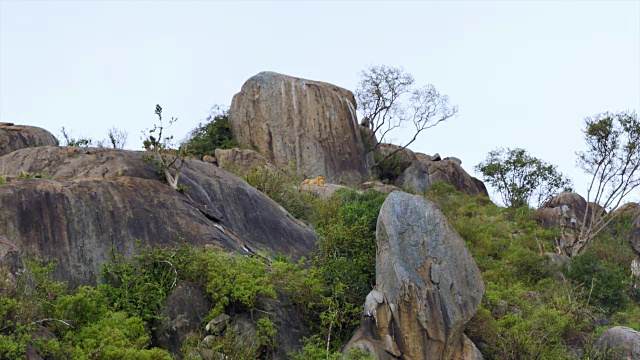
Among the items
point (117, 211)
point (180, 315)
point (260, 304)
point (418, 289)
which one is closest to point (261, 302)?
point (260, 304)

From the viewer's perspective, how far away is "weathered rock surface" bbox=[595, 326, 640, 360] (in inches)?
717

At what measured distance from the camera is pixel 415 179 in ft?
130

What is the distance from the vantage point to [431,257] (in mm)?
16938

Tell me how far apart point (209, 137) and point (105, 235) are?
66.5 feet

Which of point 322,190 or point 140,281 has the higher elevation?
point 322,190

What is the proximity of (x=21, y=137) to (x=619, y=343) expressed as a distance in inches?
723

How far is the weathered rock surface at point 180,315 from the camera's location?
15.7 metres

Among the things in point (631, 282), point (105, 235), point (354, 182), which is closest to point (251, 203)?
point (105, 235)

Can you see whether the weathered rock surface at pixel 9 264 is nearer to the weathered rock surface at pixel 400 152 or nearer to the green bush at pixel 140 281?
the green bush at pixel 140 281

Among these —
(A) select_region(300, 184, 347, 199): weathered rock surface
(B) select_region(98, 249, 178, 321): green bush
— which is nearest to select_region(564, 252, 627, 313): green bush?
(A) select_region(300, 184, 347, 199): weathered rock surface

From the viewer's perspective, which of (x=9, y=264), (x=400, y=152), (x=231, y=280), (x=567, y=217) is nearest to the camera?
(x=9, y=264)

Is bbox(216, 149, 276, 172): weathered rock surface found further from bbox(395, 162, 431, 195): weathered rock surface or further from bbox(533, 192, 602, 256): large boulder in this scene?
bbox(533, 192, 602, 256): large boulder

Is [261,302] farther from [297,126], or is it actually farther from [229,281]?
[297,126]

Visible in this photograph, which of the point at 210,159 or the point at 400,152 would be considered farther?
the point at 400,152
